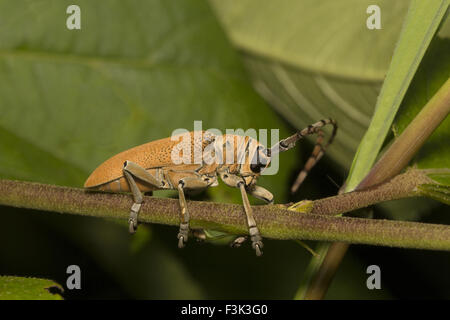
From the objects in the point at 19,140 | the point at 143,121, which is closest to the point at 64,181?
the point at 19,140

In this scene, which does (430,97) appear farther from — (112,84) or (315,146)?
(112,84)

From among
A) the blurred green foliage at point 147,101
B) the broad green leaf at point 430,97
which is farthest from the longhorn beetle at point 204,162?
the broad green leaf at point 430,97

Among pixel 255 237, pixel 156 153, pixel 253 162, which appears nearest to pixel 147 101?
pixel 156 153

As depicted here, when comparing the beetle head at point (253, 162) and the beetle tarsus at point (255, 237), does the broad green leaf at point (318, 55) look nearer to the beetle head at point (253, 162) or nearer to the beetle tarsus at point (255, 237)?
the beetle head at point (253, 162)

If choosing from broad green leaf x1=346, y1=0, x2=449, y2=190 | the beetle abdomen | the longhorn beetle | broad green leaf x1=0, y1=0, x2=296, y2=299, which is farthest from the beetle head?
broad green leaf x1=346, y1=0, x2=449, y2=190

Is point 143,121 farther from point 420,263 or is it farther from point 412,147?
point 420,263

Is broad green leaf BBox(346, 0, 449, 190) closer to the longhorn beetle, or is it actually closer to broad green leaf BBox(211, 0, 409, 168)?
the longhorn beetle
